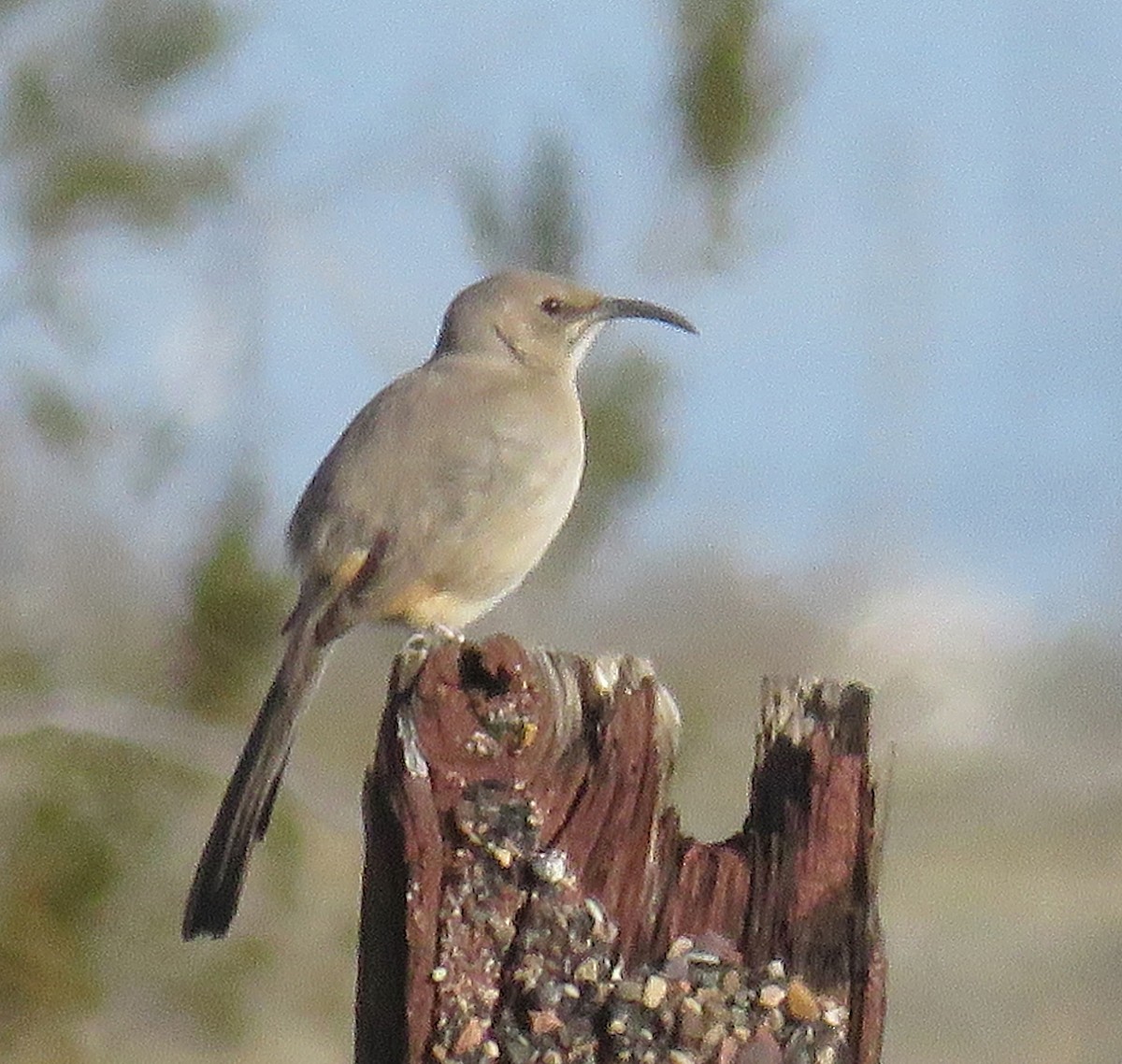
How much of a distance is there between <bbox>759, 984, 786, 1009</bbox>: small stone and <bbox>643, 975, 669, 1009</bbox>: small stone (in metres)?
0.15

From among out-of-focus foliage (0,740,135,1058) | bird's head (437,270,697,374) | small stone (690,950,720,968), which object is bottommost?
small stone (690,950,720,968)

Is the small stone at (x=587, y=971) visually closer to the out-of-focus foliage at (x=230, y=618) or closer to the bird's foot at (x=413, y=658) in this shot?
the bird's foot at (x=413, y=658)

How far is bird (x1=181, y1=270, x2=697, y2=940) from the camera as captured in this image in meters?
5.57

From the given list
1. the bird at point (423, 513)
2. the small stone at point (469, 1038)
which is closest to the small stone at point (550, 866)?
the small stone at point (469, 1038)

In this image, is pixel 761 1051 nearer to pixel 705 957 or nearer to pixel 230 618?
pixel 705 957

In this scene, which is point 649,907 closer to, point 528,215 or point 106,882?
point 106,882

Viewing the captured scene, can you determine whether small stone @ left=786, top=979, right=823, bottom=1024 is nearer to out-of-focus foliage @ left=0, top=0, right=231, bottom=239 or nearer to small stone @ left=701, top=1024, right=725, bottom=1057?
small stone @ left=701, top=1024, right=725, bottom=1057

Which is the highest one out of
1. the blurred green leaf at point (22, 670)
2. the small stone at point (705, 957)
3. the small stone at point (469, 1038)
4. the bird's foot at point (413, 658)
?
the blurred green leaf at point (22, 670)

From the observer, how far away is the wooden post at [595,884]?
371cm

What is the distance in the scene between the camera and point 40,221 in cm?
680

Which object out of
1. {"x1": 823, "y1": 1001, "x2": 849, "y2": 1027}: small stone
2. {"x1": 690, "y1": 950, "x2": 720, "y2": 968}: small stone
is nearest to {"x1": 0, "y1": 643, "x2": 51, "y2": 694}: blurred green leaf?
{"x1": 690, "y1": 950, "x2": 720, "y2": 968}: small stone

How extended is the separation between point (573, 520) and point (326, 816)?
1028 mm

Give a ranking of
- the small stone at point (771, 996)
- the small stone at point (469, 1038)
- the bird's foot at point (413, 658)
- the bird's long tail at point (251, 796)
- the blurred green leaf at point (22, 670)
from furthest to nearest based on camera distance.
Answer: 1. the blurred green leaf at point (22, 670)
2. the bird's long tail at point (251, 796)
3. the bird's foot at point (413, 658)
4. the small stone at point (771, 996)
5. the small stone at point (469, 1038)

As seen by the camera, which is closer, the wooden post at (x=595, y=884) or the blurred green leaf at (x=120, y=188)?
the wooden post at (x=595, y=884)
